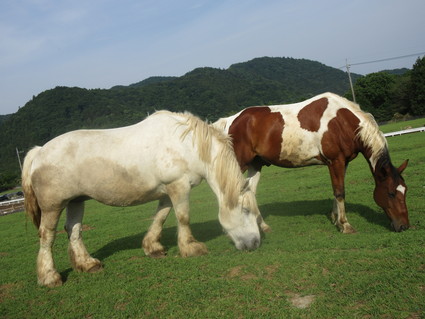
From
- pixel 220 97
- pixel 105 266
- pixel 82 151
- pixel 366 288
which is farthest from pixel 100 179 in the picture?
pixel 220 97

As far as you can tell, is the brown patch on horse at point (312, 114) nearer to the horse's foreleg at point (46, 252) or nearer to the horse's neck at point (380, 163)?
the horse's neck at point (380, 163)

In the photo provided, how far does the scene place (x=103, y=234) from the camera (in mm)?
9094

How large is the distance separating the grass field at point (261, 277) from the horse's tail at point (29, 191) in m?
1.09

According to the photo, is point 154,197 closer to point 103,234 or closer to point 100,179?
point 100,179

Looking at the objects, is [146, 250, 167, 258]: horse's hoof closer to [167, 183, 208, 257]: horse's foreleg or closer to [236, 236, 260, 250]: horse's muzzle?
[167, 183, 208, 257]: horse's foreleg

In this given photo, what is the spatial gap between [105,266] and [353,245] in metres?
4.07

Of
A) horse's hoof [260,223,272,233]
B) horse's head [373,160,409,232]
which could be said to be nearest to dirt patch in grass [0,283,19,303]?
horse's hoof [260,223,272,233]

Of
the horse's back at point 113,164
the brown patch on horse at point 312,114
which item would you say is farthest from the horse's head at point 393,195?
the horse's back at point 113,164

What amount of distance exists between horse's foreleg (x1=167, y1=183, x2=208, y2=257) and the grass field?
0.62 ft

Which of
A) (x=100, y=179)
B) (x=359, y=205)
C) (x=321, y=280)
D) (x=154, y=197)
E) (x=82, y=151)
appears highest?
(x=82, y=151)

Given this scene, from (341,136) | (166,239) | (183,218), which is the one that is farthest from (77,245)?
(341,136)

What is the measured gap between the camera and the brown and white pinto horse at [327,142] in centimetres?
595

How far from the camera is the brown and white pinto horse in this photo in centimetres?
595

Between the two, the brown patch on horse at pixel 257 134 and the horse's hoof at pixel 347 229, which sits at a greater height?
the brown patch on horse at pixel 257 134
